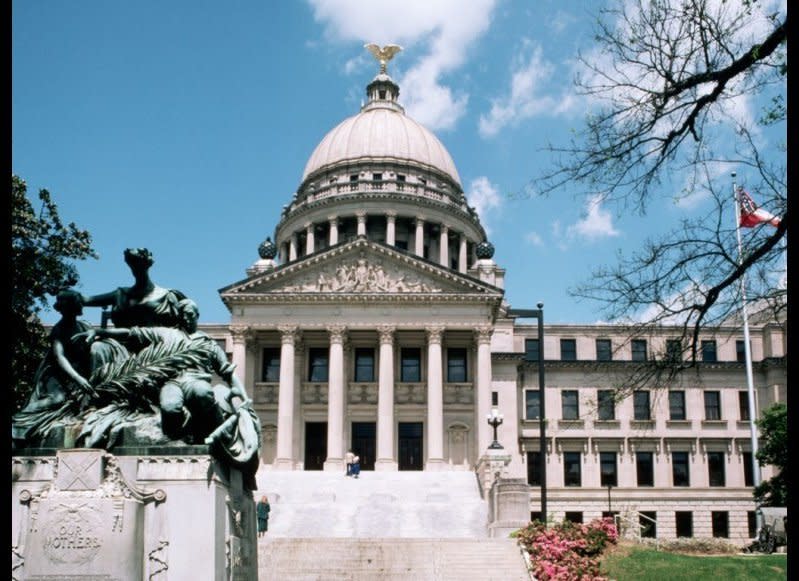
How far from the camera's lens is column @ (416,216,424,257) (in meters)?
80.9

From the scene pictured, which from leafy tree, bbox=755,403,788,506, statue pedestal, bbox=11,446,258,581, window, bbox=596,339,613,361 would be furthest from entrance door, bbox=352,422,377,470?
statue pedestal, bbox=11,446,258,581

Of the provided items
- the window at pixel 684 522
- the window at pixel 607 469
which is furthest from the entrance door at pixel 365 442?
the window at pixel 684 522

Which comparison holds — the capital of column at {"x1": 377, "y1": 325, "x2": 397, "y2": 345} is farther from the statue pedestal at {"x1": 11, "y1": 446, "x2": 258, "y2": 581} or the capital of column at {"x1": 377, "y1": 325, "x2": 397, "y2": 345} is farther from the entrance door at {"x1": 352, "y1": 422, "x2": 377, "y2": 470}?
the statue pedestal at {"x1": 11, "y1": 446, "x2": 258, "y2": 581}

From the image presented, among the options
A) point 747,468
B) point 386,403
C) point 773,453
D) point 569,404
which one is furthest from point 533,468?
point 773,453

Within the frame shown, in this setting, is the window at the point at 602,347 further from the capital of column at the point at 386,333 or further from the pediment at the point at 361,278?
the capital of column at the point at 386,333

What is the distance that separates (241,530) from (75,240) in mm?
24191

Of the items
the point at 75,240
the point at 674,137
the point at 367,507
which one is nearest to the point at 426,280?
the point at 367,507

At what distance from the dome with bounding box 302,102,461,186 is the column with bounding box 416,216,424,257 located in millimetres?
8404

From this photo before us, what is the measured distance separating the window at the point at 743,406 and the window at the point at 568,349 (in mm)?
12982

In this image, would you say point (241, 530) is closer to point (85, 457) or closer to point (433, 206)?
point (85, 457)

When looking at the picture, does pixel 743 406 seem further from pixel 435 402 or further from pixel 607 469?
pixel 435 402

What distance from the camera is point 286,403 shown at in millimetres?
57188

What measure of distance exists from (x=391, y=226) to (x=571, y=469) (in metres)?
27.2

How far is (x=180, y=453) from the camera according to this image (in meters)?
8.79
